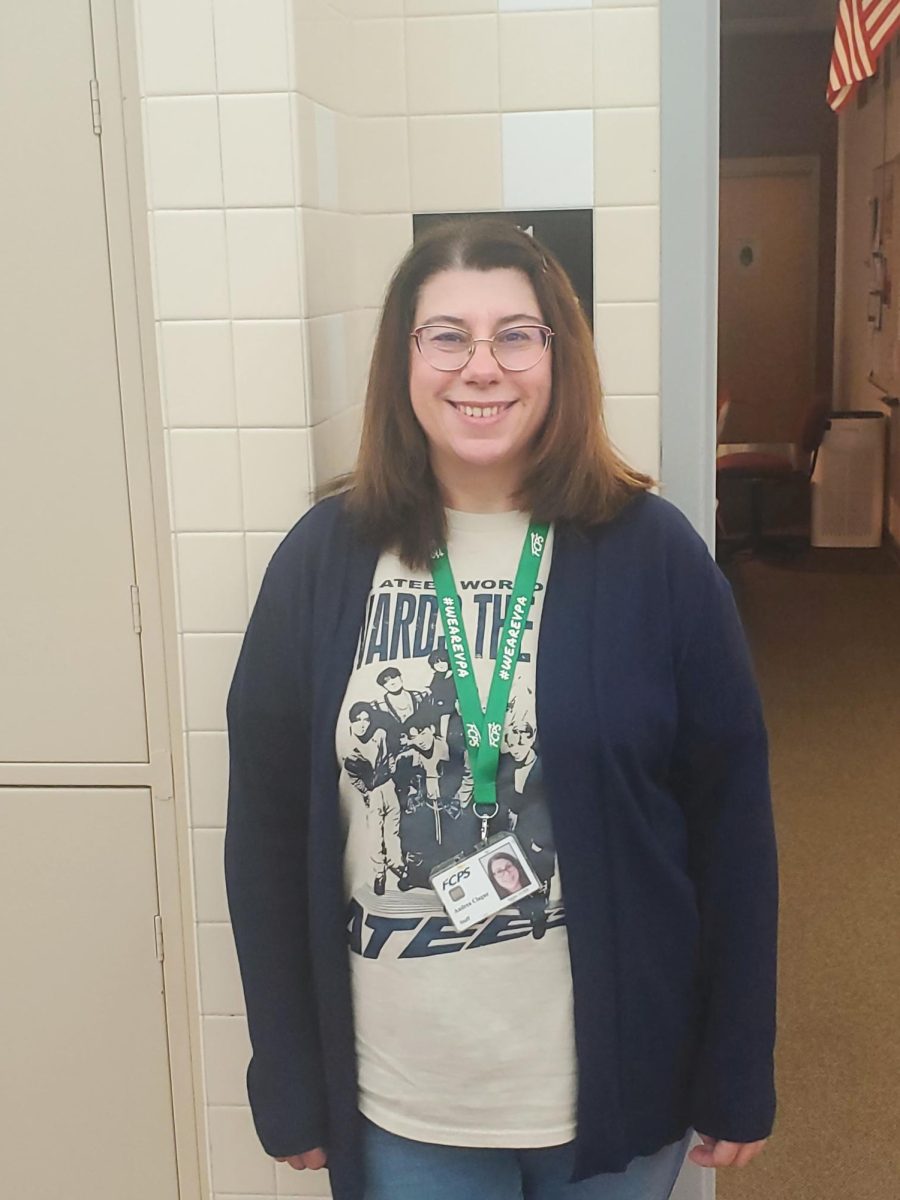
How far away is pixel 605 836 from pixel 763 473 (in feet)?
21.6

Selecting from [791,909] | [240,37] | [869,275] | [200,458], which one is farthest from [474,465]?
[869,275]

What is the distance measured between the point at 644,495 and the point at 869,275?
7.26m

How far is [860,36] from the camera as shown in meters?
5.71

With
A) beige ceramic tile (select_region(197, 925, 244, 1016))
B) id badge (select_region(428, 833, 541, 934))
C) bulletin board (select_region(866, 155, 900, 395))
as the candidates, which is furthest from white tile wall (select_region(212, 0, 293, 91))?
bulletin board (select_region(866, 155, 900, 395))

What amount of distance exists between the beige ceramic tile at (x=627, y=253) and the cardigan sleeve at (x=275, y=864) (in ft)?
2.17

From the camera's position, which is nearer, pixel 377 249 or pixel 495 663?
pixel 495 663

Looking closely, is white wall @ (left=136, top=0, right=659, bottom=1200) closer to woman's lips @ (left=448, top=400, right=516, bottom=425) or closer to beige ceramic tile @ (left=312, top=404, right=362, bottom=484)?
beige ceramic tile @ (left=312, top=404, right=362, bottom=484)

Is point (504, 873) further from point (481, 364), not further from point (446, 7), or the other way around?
point (446, 7)

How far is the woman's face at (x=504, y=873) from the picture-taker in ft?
4.42

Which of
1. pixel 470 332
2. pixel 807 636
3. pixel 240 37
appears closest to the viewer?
pixel 470 332

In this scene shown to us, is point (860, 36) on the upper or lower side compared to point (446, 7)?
upper

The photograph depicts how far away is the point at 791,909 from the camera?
11.6 feet

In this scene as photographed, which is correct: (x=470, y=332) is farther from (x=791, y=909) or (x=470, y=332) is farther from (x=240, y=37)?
(x=791, y=909)

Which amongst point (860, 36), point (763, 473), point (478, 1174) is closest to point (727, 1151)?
point (478, 1174)
